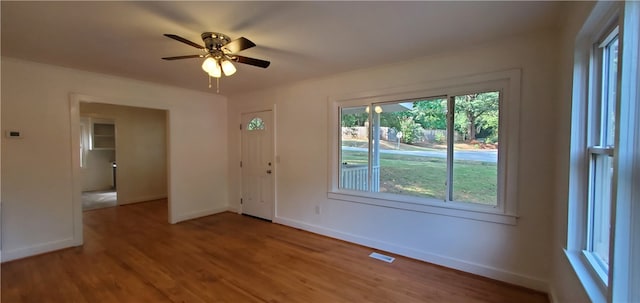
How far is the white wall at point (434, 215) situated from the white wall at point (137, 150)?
359 cm

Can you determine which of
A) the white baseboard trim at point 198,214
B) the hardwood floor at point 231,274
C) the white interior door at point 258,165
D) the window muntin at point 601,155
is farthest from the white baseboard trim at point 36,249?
the window muntin at point 601,155

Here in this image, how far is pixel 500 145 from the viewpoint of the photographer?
264 cm

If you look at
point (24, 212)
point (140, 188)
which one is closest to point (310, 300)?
point (24, 212)

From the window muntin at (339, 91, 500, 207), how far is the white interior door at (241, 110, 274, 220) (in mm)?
1447

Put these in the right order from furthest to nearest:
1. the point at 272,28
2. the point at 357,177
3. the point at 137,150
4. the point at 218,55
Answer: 1. the point at 137,150
2. the point at 357,177
3. the point at 218,55
4. the point at 272,28

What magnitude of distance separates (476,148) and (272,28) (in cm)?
232

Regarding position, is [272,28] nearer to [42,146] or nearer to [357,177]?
[357,177]

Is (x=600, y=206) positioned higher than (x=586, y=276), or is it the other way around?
(x=600, y=206)

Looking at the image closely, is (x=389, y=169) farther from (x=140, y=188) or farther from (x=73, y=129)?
(x=140, y=188)

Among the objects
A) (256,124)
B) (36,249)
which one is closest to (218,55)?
(256,124)

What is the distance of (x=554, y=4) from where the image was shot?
1926mm

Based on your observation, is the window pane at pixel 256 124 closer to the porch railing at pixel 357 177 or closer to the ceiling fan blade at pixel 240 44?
the porch railing at pixel 357 177

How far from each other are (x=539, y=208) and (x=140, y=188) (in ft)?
24.0

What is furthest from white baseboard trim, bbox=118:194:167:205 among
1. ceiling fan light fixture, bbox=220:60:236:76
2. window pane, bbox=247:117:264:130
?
ceiling fan light fixture, bbox=220:60:236:76
